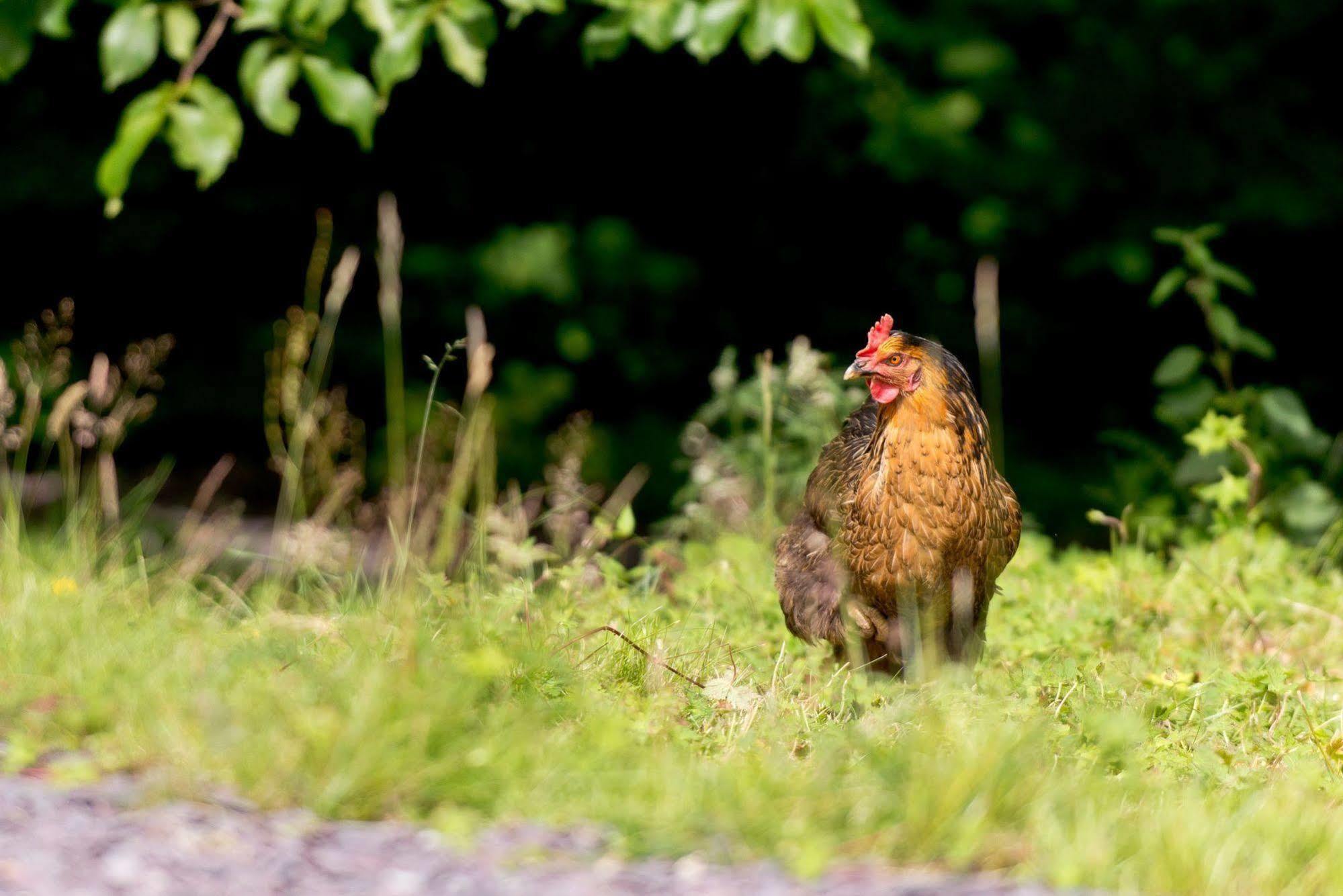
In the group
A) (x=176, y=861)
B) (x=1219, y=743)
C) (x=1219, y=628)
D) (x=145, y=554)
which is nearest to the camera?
(x=176, y=861)

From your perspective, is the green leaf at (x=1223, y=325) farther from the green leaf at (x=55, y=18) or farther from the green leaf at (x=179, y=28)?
the green leaf at (x=55, y=18)

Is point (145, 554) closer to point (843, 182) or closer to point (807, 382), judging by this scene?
point (807, 382)

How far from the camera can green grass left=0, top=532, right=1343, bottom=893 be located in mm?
2855

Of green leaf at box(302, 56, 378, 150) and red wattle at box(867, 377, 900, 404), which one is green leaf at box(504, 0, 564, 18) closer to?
green leaf at box(302, 56, 378, 150)

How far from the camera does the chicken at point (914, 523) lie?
4.11 m

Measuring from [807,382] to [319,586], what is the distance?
1.81 metres

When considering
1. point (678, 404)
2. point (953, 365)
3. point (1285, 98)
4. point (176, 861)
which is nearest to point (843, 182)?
point (678, 404)

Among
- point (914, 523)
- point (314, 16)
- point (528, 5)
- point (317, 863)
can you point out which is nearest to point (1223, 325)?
point (914, 523)

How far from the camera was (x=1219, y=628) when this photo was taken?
16.6ft

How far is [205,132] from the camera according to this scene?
13.5 ft

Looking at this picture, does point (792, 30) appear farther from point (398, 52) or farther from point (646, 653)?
point (646, 653)

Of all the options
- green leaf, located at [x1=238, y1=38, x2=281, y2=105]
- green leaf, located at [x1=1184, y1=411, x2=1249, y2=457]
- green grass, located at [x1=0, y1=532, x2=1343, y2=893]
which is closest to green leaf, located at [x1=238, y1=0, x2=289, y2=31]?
green leaf, located at [x1=238, y1=38, x2=281, y2=105]

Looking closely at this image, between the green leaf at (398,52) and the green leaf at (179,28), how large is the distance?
469 millimetres

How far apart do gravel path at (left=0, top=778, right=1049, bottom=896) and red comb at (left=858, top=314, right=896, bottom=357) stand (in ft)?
5.49
